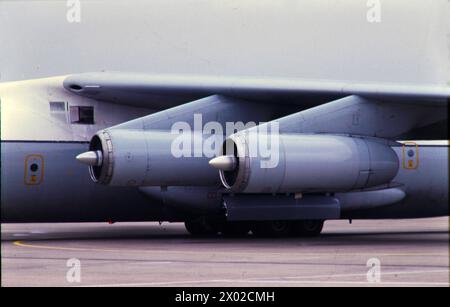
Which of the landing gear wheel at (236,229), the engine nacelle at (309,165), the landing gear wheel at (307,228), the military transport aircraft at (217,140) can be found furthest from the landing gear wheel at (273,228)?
the engine nacelle at (309,165)

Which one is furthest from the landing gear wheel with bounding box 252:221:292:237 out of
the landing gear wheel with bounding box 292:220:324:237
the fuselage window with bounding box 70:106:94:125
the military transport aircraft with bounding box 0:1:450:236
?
the fuselage window with bounding box 70:106:94:125

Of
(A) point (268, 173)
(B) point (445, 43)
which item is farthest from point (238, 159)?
(B) point (445, 43)

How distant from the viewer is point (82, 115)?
21750 millimetres

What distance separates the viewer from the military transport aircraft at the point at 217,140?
1972cm

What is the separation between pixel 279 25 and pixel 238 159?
2925 mm

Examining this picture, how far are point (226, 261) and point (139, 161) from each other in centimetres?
464

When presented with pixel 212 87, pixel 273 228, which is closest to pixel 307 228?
pixel 273 228

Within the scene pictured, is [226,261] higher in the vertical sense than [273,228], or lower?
lower

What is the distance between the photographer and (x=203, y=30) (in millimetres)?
18953

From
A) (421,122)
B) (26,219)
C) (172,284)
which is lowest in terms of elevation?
(172,284)

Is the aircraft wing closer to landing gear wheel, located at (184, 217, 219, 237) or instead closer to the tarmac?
the tarmac

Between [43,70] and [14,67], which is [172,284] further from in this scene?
[43,70]

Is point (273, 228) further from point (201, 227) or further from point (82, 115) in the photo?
point (82, 115)

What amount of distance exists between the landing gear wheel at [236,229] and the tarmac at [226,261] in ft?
1.83
